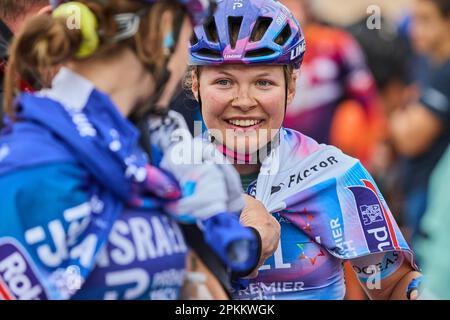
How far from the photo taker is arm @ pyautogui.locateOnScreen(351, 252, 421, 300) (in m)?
3.83

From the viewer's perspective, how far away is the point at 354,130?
4801mm

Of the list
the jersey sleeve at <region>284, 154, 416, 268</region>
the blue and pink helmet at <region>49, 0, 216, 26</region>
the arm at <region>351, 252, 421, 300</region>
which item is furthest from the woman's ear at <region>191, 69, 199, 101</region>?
the blue and pink helmet at <region>49, 0, 216, 26</region>

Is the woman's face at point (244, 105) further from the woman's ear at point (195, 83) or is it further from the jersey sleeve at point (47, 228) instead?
the jersey sleeve at point (47, 228)

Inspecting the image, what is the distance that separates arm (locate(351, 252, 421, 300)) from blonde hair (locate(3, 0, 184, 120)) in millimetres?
1488

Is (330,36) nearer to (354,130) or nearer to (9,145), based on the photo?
(354,130)

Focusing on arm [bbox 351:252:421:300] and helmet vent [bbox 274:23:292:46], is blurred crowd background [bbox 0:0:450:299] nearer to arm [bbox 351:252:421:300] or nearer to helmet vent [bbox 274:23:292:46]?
arm [bbox 351:252:421:300]

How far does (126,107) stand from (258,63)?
1.10m

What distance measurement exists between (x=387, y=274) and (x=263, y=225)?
0.76 meters

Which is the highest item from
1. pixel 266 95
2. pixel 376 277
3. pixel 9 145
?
pixel 9 145

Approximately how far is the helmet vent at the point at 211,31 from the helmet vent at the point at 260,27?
5.1 inches

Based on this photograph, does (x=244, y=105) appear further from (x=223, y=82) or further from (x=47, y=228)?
(x=47, y=228)

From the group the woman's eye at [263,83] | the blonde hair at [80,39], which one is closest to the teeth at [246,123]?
the woman's eye at [263,83]

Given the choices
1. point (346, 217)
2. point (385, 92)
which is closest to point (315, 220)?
point (346, 217)
